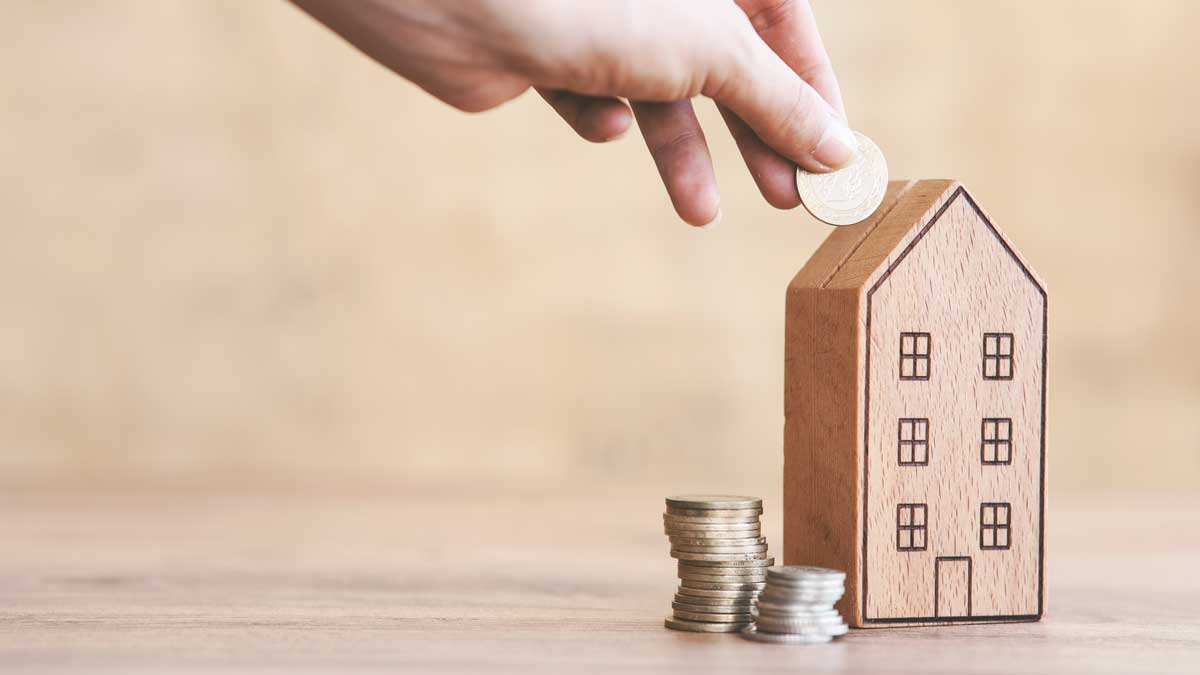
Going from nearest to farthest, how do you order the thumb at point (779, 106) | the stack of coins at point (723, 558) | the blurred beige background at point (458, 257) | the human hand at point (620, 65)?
1. the human hand at point (620, 65)
2. the thumb at point (779, 106)
3. the stack of coins at point (723, 558)
4. the blurred beige background at point (458, 257)

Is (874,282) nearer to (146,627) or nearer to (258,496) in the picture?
(146,627)

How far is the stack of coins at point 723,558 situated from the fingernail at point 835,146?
0.38m

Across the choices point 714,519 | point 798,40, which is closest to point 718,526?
point 714,519

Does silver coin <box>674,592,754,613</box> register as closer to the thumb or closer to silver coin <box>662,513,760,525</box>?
silver coin <box>662,513,760,525</box>

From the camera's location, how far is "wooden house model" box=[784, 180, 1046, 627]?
1453 mm

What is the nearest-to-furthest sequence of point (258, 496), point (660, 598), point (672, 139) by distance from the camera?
point (672, 139), point (660, 598), point (258, 496)

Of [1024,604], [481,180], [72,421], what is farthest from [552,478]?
[1024,604]

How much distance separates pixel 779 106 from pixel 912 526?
18.3 inches

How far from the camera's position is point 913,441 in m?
1.48

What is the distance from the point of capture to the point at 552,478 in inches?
152

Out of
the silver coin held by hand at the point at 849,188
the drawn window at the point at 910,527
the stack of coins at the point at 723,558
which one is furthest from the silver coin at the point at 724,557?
the silver coin held by hand at the point at 849,188

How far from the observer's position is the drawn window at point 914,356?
4.83 feet

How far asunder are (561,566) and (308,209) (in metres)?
2.06

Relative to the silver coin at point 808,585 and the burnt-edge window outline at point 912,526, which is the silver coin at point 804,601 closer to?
the silver coin at point 808,585
